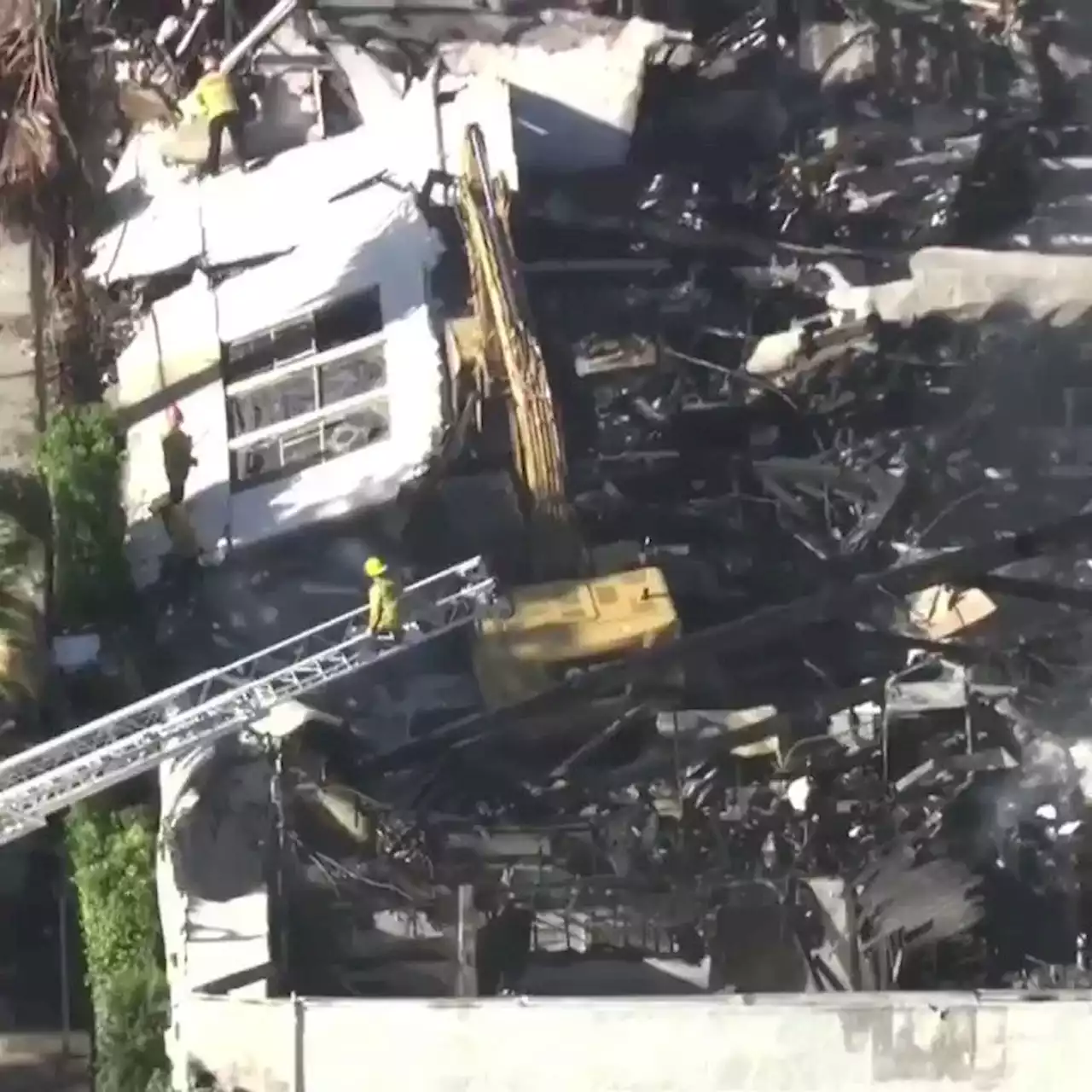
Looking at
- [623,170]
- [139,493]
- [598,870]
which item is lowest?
[598,870]

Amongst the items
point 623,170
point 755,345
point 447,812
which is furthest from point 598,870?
point 623,170

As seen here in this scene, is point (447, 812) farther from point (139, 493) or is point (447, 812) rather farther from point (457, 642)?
point (139, 493)

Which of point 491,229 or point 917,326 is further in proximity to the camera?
point 917,326

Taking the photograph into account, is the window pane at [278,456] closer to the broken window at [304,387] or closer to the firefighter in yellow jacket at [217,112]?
the broken window at [304,387]

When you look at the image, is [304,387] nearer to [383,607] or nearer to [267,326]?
[267,326]

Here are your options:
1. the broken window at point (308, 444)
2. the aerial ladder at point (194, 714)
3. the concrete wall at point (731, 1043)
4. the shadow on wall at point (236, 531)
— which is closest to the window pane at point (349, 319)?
the broken window at point (308, 444)

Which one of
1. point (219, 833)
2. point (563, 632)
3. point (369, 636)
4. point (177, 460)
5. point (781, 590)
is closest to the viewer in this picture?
point (369, 636)

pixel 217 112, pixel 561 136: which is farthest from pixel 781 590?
pixel 217 112
